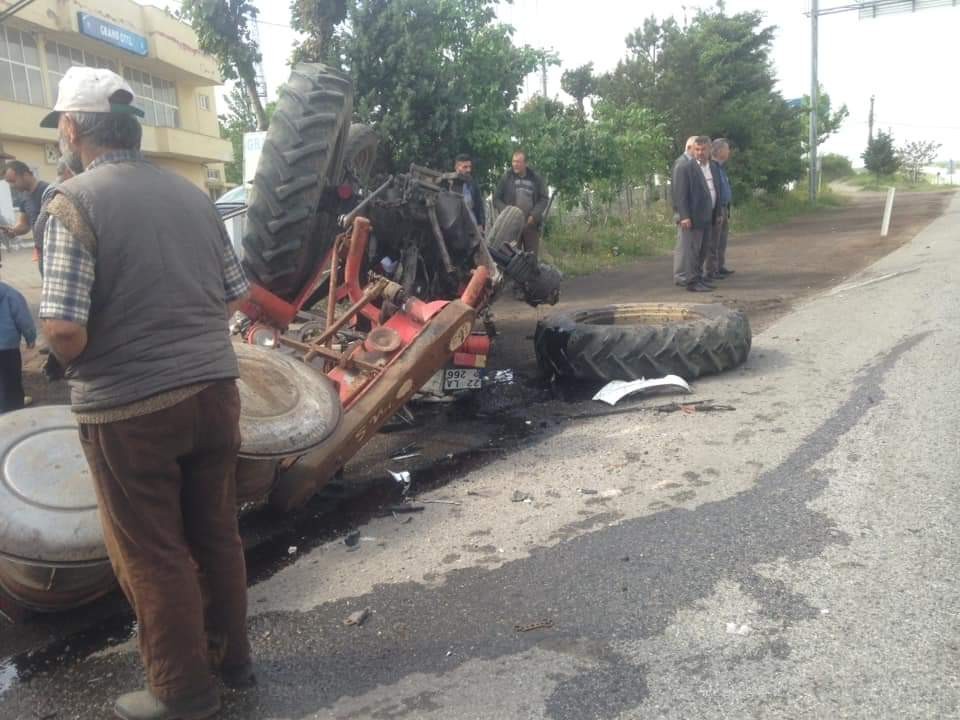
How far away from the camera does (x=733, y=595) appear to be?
2.92 m

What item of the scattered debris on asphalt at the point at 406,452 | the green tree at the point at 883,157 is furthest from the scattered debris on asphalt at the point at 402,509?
the green tree at the point at 883,157

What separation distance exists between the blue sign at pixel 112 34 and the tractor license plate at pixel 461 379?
29.0 metres

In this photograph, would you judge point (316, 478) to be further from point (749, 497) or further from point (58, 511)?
point (749, 497)

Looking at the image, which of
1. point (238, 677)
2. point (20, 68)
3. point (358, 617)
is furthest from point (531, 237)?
point (20, 68)

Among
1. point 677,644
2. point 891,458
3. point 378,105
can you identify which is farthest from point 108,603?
point 378,105

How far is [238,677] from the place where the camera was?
2615 millimetres

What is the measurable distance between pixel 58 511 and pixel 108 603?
1.79ft

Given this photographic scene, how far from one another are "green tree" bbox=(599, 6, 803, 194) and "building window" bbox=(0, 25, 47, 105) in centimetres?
1903

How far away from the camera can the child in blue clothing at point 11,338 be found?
17.7ft

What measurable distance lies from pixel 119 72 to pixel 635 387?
34017 millimetres

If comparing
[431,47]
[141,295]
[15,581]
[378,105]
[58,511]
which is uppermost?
[431,47]

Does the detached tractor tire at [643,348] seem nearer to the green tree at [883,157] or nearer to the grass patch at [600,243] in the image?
the grass patch at [600,243]

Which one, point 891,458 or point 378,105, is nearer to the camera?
point 891,458

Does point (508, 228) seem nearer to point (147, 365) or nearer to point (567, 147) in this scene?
point (147, 365)
